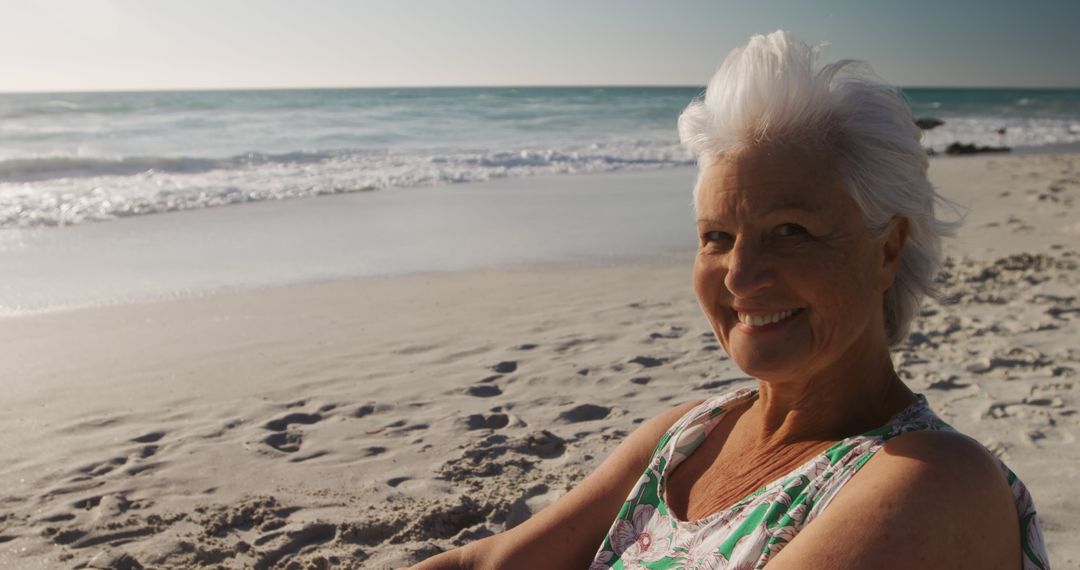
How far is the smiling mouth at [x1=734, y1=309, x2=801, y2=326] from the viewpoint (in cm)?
179

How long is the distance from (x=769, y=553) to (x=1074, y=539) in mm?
2010

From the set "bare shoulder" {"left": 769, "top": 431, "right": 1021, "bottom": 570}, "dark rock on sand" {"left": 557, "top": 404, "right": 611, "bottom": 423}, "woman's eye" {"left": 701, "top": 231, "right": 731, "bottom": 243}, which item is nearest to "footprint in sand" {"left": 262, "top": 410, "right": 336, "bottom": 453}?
"dark rock on sand" {"left": 557, "top": 404, "right": 611, "bottom": 423}

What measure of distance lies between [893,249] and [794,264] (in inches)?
8.9

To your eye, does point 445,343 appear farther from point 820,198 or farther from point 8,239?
point 8,239

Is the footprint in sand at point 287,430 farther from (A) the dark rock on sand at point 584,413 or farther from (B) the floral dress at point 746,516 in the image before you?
(B) the floral dress at point 746,516

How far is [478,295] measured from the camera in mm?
7129

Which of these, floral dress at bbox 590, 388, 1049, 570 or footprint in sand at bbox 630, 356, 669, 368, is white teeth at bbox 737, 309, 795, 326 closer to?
floral dress at bbox 590, 388, 1049, 570

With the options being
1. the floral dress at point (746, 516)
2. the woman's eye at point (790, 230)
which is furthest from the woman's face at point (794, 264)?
the floral dress at point (746, 516)

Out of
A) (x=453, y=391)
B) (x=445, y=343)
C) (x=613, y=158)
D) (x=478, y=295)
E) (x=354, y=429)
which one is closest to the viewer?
(x=354, y=429)

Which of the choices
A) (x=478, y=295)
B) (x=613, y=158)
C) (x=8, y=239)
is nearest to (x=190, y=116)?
(x=613, y=158)

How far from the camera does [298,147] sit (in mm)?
22562

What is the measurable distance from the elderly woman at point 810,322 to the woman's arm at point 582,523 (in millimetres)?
141

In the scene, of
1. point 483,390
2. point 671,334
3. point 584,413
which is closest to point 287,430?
point 483,390

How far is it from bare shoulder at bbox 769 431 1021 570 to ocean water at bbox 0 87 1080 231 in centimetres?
1045
